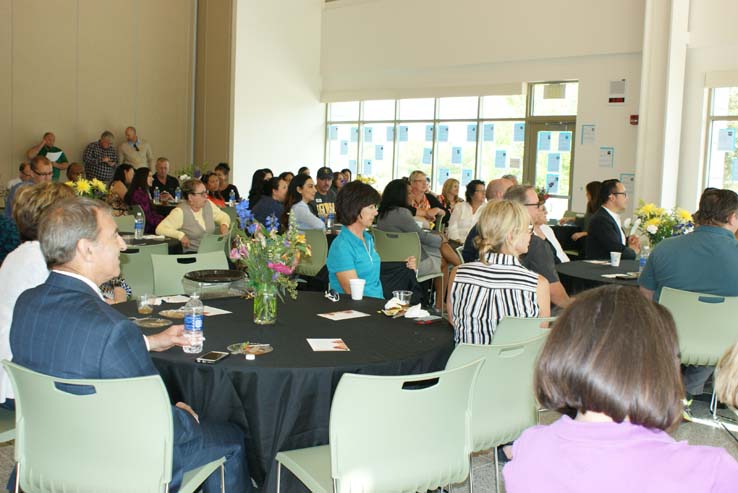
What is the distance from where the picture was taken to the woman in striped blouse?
11.3 feet

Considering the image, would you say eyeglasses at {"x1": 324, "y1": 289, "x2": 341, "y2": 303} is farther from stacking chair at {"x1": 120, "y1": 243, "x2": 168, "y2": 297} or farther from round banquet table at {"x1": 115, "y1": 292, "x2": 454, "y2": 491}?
stacking chair at {"x1": 120, "y1": 243, "x2": 168, "y2": 297}

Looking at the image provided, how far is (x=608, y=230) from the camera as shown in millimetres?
6527

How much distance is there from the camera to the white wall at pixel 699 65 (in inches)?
399

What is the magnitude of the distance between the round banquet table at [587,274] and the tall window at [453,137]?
615 cm

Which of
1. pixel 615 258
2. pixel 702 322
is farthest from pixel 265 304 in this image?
pixel 615 258

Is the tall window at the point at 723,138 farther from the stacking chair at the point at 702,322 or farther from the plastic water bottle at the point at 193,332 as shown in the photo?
the plastic water bottle at the point at 193,332

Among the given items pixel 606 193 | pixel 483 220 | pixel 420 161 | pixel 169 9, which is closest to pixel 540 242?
pixel 483 220

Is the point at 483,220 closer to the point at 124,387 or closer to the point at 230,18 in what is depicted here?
the point at 124,387

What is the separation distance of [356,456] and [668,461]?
3.98 ft

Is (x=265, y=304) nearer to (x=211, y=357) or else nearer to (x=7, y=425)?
(x=211, y=357)

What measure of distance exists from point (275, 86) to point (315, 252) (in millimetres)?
8115

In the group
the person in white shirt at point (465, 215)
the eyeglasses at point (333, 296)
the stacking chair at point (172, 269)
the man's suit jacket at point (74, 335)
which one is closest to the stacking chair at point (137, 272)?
the stacking chair at point (172, 269)

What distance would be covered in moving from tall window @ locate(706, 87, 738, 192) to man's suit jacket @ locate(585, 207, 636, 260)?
4.66m

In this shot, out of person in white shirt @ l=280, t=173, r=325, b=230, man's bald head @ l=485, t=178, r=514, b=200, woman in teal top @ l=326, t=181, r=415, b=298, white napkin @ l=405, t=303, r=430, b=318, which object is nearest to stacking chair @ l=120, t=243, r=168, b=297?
woman in teal top @ l=326, t=181, r=415, b=298
